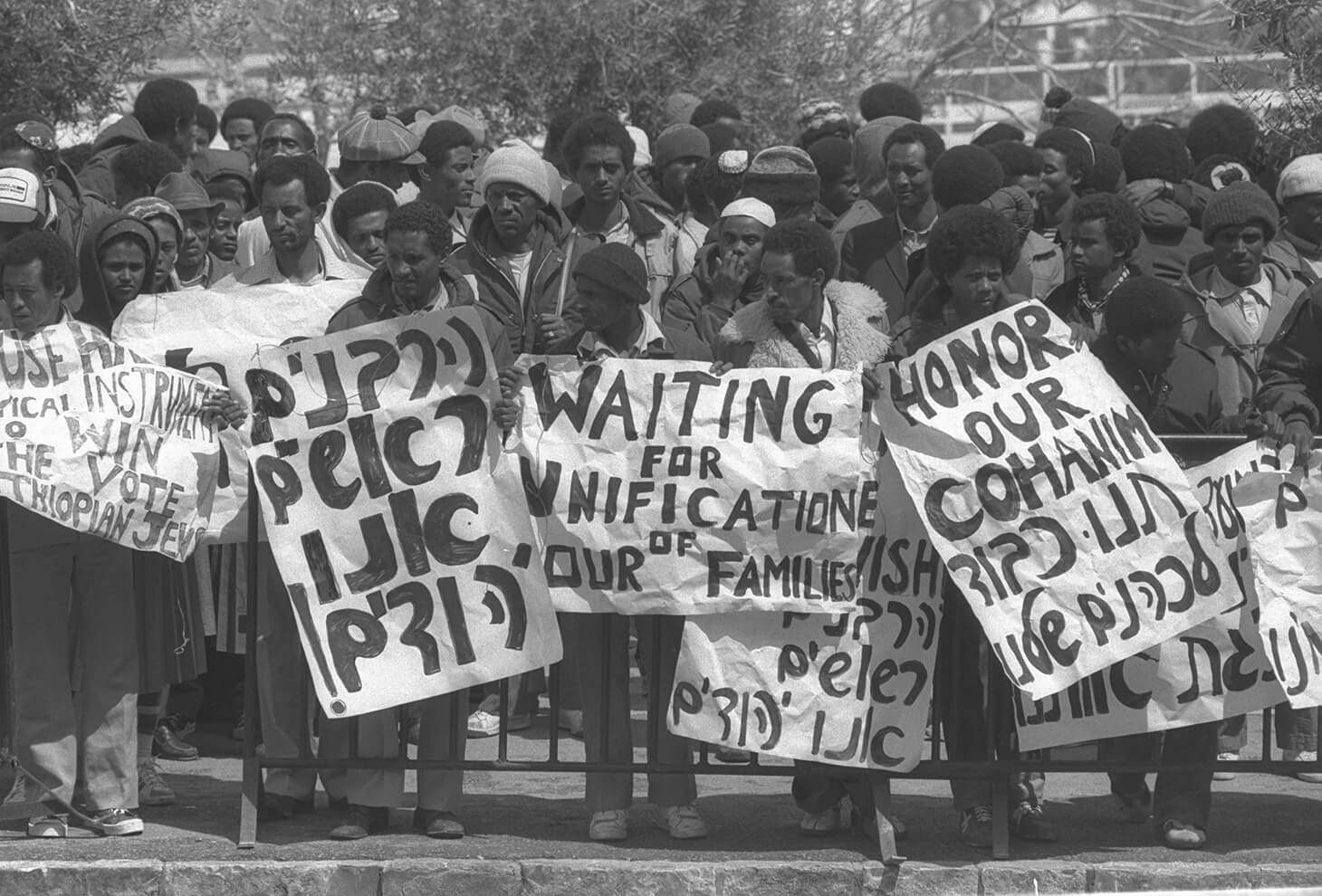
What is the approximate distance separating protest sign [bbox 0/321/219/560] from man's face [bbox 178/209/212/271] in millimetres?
1736

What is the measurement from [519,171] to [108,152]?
11.4ft

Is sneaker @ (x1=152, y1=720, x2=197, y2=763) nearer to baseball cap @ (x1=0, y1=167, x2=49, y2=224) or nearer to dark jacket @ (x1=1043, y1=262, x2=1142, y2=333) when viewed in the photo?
baseball cap @ (x1=0, y1=167, x2=49, y2=224)

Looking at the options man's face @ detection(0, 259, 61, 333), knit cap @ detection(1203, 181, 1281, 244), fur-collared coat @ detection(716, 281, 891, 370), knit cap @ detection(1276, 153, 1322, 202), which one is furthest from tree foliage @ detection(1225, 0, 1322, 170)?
man's face @ detection(0, 259, 61, 333)

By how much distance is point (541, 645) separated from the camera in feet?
24.9

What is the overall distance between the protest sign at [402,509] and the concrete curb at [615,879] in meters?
0.67

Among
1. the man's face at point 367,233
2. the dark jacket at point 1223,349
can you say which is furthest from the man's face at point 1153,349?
the man's face at point 367,233

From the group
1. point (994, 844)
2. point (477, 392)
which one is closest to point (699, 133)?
point (477, 392)

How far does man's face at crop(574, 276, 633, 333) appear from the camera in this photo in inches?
310

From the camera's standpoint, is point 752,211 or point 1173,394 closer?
point 1173,394

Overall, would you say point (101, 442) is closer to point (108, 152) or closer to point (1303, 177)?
point (108, 152)

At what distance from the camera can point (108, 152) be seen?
1147 centimetres

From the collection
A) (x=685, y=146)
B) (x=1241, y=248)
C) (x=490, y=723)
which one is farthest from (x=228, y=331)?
(x=1241, y=248)

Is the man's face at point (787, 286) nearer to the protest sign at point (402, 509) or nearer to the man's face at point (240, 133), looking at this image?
the protest sign at point (402, 509)

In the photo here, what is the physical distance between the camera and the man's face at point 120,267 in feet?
26.9
